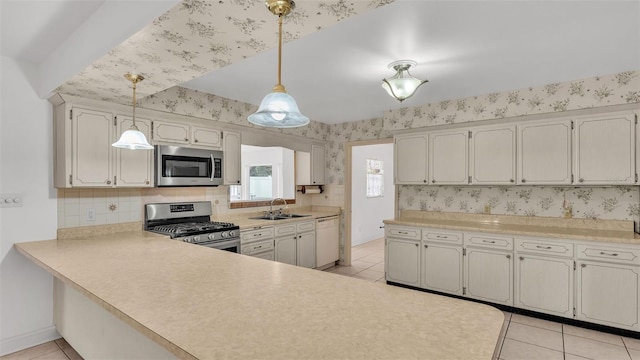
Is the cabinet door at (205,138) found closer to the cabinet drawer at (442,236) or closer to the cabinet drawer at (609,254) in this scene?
the cabinet drawer at (442,236)

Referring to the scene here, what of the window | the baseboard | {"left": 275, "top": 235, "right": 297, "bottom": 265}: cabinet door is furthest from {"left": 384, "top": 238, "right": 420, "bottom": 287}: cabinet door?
the baseboard

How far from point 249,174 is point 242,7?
3253 mm

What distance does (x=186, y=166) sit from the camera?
11.3 ft

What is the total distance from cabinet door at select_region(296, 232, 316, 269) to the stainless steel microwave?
148cm

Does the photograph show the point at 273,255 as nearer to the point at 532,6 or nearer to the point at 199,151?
the point at 199,151

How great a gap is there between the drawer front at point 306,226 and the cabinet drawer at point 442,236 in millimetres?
1628

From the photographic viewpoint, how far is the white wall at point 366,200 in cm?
705

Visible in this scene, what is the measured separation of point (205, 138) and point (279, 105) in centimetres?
249

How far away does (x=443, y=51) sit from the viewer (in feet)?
8.45

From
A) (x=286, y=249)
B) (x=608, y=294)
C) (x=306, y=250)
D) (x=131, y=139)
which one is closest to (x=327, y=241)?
(x=306, y=250)

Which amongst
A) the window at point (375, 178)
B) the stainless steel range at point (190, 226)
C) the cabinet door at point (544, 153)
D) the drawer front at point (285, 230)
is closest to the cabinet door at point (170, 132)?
the stainless steel range at point (190, 226)

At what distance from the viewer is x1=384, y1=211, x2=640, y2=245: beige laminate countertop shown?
10.0 feet

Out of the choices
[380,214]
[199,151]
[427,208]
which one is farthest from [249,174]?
[380,214]

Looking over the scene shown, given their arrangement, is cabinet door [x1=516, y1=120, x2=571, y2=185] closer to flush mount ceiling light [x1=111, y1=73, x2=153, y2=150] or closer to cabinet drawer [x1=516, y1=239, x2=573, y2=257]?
cabinet drawer [x1=516, y1=239, x2=573, y2=257]
